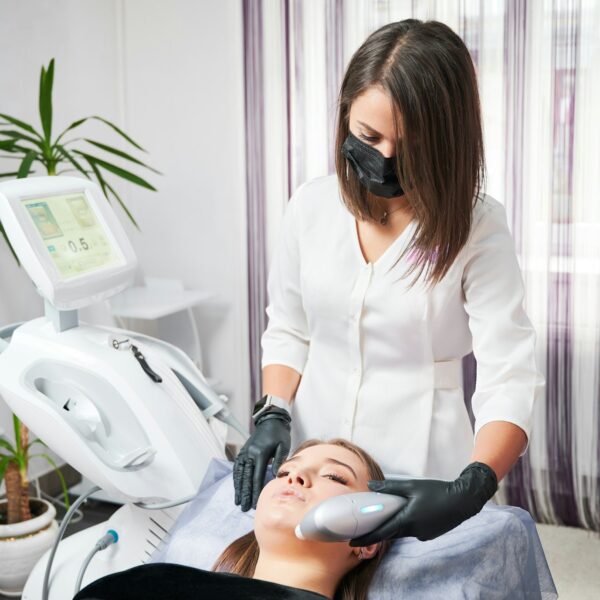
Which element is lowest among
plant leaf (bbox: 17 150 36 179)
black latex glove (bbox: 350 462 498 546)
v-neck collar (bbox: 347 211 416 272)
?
black latex glove (bbox: 350 462 498 546)

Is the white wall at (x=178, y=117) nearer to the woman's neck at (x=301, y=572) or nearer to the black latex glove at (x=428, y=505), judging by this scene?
the woman's neck at (x=301, y=572)

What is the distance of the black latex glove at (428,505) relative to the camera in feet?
4.06

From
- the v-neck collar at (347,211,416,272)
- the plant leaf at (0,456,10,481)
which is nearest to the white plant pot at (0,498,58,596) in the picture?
the plant leaf at (0,456,10,481)

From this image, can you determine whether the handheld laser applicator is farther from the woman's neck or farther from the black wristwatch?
the black wristwatch

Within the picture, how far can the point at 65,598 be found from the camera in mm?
1863

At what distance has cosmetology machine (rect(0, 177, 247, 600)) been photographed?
1689mm

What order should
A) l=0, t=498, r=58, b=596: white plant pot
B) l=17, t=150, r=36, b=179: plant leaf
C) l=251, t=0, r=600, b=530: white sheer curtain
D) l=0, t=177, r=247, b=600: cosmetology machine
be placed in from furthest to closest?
l=251, t=0, r=600, b=530: white sheer curtain
l=0, t=498, r=58, b=596: white plant pot
l=17, t=150, r=36, b=179: plant leaf
l=0, t=177, r=247, b=600: cosmetology machine

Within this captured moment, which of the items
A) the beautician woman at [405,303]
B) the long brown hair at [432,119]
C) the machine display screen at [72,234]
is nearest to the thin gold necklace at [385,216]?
the beautician woman at [405,303]

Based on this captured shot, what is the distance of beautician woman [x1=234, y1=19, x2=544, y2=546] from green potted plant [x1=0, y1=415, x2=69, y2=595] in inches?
46.1

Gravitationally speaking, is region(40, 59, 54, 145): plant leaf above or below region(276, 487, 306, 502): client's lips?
above

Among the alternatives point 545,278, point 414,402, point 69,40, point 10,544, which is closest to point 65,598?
point 10,544

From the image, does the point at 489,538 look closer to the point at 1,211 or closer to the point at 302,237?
the point at 302,237

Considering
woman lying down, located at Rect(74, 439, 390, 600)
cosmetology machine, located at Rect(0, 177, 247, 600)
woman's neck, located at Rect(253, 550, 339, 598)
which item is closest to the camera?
woman lying down, located at Rect(74, 439, 390, 600)

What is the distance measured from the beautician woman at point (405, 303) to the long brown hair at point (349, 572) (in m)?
0.07
